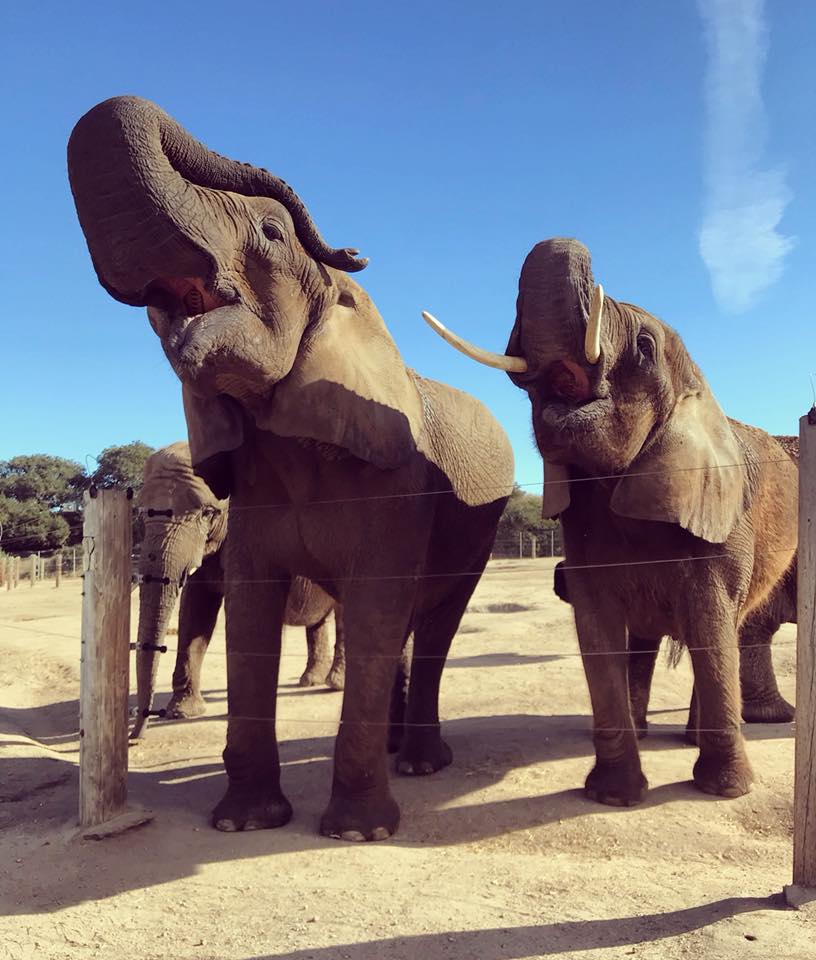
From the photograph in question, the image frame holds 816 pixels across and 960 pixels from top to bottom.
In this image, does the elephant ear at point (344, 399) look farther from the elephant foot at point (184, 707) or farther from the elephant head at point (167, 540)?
the elephant foot at point (184, 707)

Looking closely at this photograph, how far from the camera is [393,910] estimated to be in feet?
12.4

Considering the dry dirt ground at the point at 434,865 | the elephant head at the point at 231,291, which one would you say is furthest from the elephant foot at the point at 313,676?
the elephant head at the point at 231,291

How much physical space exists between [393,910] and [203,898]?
2.91 ft

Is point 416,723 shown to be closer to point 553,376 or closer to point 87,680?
point 87,680

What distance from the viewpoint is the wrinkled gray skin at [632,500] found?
4762 millimetres

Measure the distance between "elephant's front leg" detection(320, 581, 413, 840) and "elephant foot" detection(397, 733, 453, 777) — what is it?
1088 mm

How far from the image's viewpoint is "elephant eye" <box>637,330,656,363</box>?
506 centimetres

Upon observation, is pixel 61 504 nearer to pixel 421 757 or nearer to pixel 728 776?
pixel 421 757

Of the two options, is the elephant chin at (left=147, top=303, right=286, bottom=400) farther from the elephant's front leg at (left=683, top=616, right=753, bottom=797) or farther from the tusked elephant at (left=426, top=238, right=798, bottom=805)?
the elephant's front leg at (left=683, top=616, right=753, bottom=797)

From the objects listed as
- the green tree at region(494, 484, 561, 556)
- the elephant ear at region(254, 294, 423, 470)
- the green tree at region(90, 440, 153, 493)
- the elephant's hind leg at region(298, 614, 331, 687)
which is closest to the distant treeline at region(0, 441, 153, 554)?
the green tree at region(90, 440, 153, 493)

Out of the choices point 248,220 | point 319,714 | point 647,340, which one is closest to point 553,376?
point 647,340

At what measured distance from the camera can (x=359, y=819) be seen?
472cm

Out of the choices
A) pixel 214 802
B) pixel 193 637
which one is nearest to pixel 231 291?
pixel 214 802

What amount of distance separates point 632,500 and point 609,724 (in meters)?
1.33
